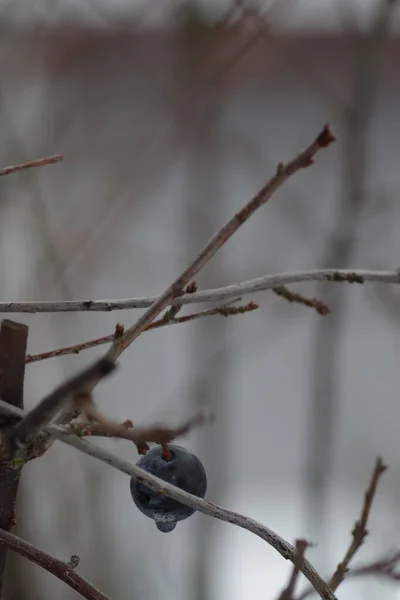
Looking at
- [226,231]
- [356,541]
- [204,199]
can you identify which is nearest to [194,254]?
[204,199]

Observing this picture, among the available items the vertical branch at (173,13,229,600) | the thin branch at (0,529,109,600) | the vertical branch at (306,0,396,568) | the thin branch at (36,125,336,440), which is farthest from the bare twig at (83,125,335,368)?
the vertical branch at (173,13,229,600)

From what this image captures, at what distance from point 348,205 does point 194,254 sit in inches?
25.3

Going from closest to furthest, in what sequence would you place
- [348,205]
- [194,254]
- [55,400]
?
1. [55,400]
2. [348,205]
3. [194,254]

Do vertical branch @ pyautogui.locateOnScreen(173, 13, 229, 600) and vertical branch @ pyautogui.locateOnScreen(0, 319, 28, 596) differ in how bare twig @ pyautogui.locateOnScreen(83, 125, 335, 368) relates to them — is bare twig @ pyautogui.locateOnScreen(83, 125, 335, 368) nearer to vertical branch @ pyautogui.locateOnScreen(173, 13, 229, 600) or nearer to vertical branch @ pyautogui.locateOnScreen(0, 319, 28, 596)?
vertical branch @ pyautogui.locateOnScreen(0, 319, 28, 596)

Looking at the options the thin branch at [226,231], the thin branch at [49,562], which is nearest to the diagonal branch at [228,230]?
the thin branch at [226,231]

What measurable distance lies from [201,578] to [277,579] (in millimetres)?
311

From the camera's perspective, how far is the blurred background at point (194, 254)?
1468 millimetres

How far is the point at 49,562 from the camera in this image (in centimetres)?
39

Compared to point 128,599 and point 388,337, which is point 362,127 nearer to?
point 128,599

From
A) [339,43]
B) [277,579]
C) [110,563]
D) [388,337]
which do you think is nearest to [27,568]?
[110,563]

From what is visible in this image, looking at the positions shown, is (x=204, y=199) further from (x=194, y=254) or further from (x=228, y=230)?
(x=228, y=230)

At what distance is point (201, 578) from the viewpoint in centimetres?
183

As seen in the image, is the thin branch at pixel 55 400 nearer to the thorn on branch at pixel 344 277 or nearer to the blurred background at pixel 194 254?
the thorn on branch at pixel 344 277

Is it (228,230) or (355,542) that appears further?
(355,542)
